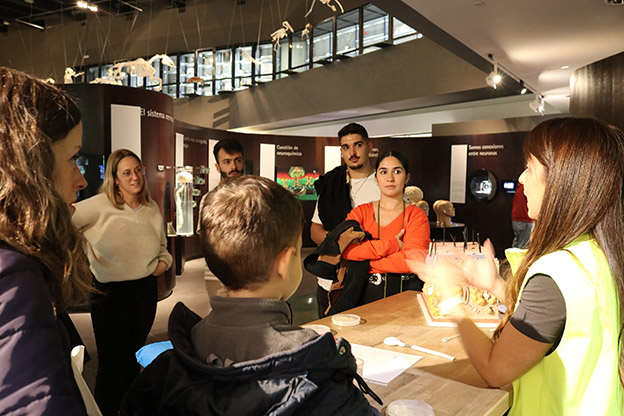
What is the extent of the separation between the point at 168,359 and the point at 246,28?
15.9m

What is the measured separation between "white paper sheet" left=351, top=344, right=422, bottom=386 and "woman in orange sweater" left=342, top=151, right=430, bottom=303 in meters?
0.88

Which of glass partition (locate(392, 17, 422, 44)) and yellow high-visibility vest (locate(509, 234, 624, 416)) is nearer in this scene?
yellow high-visibility vest (locate(509, 234, 624, 416))

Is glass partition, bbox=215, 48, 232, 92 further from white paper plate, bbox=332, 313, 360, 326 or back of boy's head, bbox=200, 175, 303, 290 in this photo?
back of boy's head, bbox=200, 175, 303, 290

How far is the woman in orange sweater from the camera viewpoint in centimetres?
269

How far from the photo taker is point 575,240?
1349mm

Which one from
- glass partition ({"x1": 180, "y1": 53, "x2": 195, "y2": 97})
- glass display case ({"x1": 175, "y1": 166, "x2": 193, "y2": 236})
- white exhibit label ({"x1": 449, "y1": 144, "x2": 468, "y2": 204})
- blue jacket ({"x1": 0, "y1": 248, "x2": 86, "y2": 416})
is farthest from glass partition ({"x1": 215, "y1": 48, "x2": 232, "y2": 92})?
→ blue jacket ({"x1": 0, "y1": 248, "x2": 86, "y2": 416})

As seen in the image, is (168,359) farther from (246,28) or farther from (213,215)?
(246,28)

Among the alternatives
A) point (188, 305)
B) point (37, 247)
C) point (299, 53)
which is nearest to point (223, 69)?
point (299, 53)

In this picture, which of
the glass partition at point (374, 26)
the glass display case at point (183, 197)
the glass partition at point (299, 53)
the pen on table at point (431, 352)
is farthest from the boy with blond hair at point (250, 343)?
the glass partition at point (299, 53)

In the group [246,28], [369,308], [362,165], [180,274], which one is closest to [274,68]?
[246,28]

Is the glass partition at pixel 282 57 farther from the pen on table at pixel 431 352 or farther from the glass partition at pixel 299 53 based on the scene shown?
the pen on table at pixel 431 352

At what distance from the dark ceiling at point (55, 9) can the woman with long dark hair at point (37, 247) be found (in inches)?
666

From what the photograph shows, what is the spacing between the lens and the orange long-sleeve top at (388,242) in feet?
8.80

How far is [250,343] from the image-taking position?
1002mm
